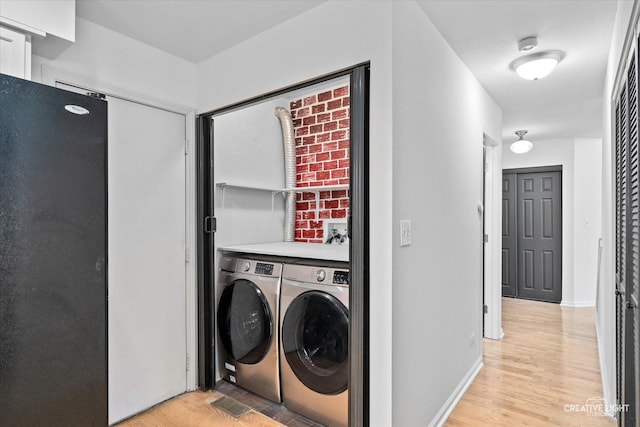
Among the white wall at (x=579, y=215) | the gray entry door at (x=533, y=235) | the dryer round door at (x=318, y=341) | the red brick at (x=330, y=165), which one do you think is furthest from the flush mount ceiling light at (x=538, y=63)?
the gray entry door at (x=533, y=235)

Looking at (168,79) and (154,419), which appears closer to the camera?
(154,419)

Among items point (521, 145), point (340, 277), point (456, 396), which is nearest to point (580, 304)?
point (521, 145)

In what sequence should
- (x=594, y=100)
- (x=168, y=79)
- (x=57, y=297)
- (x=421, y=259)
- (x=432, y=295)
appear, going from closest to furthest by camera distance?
1. (x=57, y=297)
2. (x=421, y=259)
3. (x=432, y=295)
4. (x=168, y=79)
5. (x=594, y=100)

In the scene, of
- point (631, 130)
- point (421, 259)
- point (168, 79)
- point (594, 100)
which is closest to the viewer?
point (631, 130)

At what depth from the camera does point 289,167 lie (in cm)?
322

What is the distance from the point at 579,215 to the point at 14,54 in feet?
20.2

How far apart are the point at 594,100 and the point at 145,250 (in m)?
4.11

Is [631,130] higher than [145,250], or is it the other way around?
[631,130]

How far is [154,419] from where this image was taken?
7.46 feet

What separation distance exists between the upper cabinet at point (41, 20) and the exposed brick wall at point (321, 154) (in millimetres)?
1847

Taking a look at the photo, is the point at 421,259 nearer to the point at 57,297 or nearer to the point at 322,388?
the point at 322,388

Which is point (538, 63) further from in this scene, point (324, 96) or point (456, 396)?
point (456, 396)

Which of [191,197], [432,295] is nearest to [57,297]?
[191,197]

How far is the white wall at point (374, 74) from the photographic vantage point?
1688 mm
